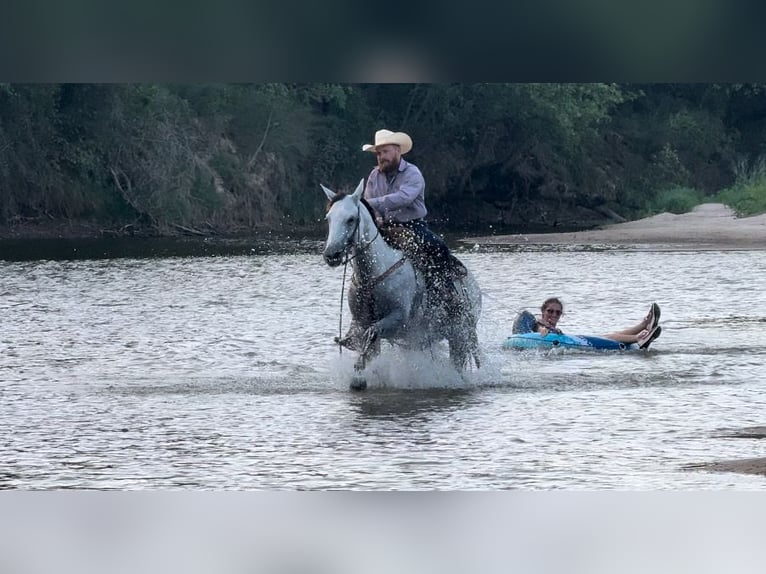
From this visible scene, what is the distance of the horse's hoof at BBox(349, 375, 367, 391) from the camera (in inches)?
547

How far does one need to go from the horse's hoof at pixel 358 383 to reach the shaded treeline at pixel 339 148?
32.3m

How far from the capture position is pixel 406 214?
13484 mm

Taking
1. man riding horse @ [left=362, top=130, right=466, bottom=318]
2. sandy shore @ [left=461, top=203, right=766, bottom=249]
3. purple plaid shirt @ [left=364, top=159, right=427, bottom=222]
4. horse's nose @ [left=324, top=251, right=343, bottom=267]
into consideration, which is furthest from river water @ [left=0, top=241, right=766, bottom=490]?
sandy shore @ [left=461, top=203, right=766, bottom=249]

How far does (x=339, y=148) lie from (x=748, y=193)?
13.0 metres

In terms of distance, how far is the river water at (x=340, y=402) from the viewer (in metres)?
10.1

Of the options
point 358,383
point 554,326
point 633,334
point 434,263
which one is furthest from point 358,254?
point 633,334

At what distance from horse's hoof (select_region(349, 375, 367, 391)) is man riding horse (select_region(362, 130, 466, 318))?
0.88m

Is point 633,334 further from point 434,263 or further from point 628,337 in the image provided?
point 434,263

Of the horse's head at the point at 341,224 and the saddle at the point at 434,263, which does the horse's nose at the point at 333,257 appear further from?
the saddle at the point at 434,263

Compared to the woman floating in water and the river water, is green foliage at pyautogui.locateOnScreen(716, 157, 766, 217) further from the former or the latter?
the woman floating in water

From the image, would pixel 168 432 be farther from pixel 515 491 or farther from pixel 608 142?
pixel 608 142

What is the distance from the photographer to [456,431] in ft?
38.5
